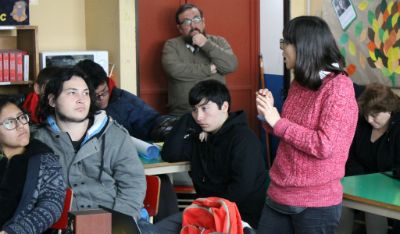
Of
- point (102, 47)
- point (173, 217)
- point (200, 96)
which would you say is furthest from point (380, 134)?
point (102, 47)

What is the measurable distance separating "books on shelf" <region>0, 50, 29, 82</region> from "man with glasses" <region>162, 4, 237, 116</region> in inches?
46.4

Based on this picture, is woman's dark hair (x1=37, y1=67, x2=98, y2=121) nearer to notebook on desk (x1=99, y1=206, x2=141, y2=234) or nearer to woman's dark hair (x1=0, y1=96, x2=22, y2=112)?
woman's dark hair (x1=0, y1=96, x2=22, y2=112)

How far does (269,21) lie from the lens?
22.2 ft

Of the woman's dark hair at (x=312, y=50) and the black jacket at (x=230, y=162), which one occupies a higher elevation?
the woman's dark hair at (x=312, y=50)

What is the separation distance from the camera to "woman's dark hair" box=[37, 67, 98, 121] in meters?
3.03

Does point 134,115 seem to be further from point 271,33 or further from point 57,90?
point 271,33

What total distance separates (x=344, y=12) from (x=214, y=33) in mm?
1231

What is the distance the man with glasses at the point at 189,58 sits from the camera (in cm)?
570

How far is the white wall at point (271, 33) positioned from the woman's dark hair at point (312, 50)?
13.3 feet

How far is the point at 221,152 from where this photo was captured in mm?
3609

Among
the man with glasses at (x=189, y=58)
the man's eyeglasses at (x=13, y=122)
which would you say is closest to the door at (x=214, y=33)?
the man with glasses at (x=189, y=58)

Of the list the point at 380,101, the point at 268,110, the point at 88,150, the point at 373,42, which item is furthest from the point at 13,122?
the point at 373,42

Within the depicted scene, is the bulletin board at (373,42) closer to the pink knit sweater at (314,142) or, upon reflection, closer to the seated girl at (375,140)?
the seated girl at (375,140)

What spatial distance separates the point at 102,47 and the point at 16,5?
83 centimetres
